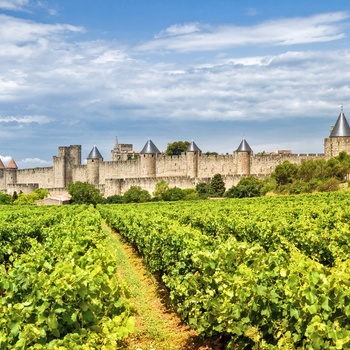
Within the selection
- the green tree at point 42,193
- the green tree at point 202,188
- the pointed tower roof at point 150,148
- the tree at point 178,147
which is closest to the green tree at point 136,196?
the green tree at point 202,188

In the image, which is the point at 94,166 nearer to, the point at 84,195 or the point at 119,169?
the point at 119,169

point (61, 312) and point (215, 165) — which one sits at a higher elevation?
point (215, 165)

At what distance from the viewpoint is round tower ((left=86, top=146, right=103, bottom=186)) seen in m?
65.2

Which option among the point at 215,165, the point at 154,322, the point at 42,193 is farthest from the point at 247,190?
the point at 154,322

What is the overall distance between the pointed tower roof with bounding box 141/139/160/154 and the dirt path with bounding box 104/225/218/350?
48.6 m

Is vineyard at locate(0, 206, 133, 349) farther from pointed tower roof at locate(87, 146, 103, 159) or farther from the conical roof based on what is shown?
pointed tower roof at locate(87, 146, 103, 159)

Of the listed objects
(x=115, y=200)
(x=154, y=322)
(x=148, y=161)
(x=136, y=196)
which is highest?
(x=148, y=161)

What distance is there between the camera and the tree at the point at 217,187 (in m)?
51.5

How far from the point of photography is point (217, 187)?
2057 inches

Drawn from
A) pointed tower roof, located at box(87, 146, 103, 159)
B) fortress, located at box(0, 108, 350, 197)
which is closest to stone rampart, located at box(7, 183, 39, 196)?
fortress, located at box(0, 108, 350, 197)

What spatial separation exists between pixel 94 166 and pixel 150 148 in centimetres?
796

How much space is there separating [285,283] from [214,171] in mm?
53668

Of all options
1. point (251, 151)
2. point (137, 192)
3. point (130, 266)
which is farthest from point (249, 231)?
point (251, 151)

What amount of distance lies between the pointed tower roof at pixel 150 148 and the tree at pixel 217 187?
10252 mm
